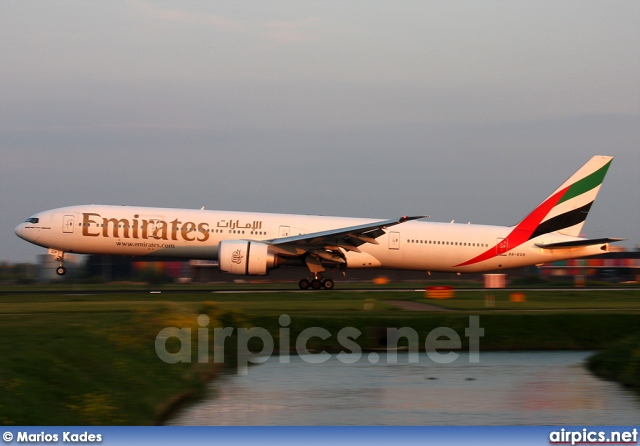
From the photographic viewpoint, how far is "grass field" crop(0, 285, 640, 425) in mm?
14641

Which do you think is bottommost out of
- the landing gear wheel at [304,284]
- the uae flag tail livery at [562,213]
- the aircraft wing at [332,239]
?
the landing gear wheel at [304,284]

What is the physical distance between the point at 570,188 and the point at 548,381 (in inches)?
923

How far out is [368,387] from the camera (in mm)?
19953

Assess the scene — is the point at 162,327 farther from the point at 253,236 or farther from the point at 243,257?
the point at 253,236

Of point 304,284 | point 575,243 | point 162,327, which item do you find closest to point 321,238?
point 304,284

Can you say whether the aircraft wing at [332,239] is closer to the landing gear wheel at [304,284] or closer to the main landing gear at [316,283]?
the main landing gear at [316,283]

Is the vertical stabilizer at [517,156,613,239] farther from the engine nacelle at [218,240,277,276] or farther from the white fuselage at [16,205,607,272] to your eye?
the engine nacelle at [218,240,277,276]

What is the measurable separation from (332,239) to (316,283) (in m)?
2.68

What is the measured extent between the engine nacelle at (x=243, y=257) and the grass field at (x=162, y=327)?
125cm

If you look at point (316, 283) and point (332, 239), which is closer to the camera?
point (332, 239)

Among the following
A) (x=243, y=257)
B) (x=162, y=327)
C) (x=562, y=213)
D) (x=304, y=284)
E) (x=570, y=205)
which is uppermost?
(x=570, y=205)

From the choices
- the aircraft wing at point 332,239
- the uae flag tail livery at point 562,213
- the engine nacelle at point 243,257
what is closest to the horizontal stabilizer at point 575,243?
the uae flag tail livery at point 562,213

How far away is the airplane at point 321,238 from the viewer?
127 ft

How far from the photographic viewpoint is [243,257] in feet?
123
